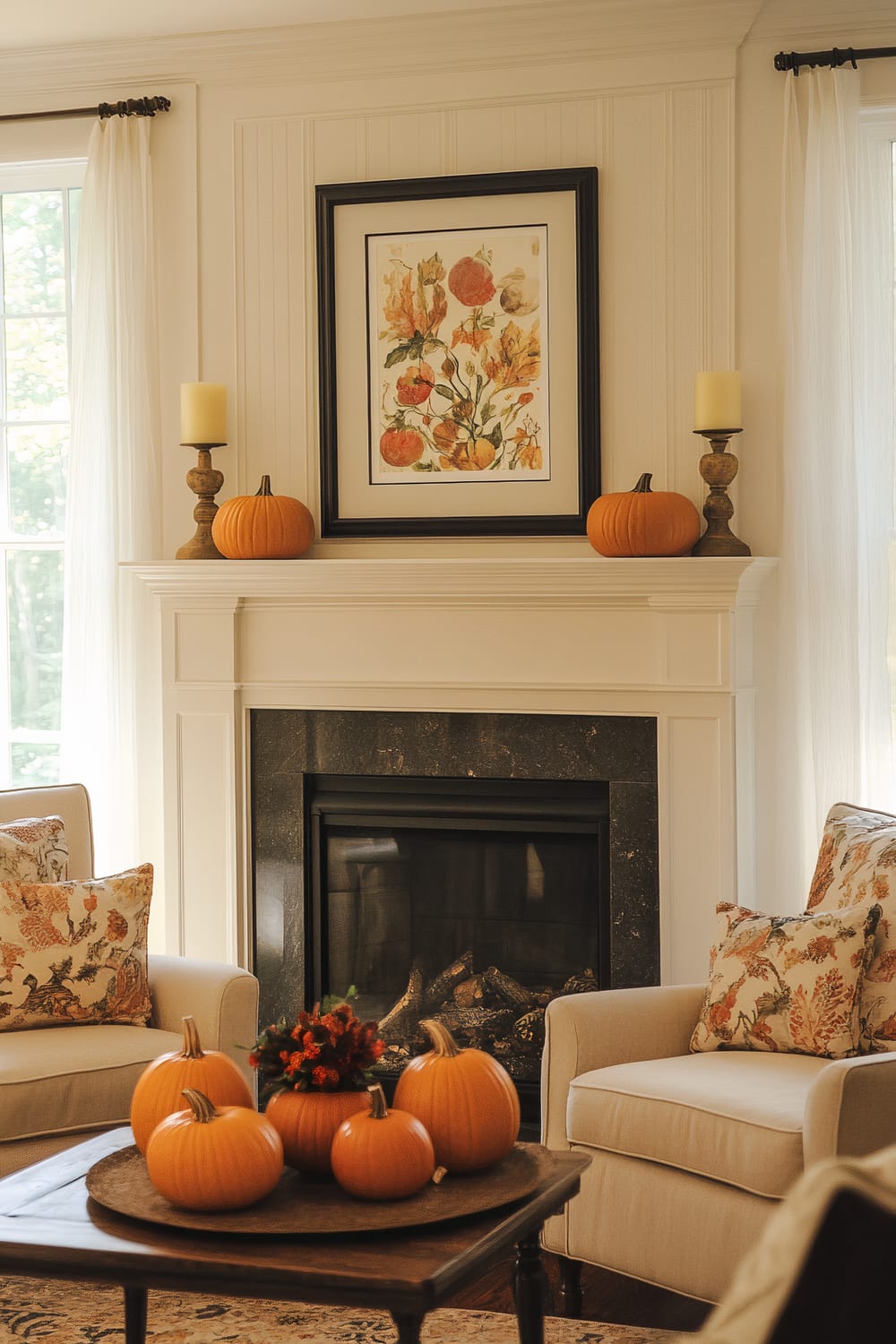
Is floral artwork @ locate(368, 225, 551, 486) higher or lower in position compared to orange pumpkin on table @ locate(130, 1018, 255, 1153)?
higher

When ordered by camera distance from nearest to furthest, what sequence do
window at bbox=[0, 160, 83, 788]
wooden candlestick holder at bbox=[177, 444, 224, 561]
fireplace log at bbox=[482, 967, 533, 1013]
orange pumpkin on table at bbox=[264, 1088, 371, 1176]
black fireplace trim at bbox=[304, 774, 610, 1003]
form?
1. orange pumpkin on table at bbox=[264, 1088, 371, 1176]
2. black fireplace trim at bbox=[304, 774, 610, 1003]
3. fireplace log at bbox=[482, 967, 533, 1013]
4. wooden candlestick holder at bbox=[177, 444, 224, 561]
5. window at bbox=[0, 160, 83, 788]

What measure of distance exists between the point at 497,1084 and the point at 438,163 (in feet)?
8.88

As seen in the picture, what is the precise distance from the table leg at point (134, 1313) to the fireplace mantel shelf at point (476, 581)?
1.97m

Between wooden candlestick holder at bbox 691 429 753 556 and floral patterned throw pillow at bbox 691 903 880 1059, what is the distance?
3.47 ft

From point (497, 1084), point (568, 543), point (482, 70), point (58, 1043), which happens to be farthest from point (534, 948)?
point (482, 70)

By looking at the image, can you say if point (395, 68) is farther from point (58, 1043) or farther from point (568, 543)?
point (58, 1043)

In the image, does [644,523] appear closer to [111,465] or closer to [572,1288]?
[111,465]

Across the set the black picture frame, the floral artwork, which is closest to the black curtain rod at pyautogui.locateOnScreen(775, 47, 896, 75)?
the black picture frame

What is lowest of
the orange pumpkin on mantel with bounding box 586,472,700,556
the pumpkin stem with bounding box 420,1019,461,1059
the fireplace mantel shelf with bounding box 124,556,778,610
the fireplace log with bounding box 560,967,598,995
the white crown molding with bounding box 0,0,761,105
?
the fireplace log with bounding box 560,967,598,995

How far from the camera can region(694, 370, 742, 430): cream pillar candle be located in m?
3.59

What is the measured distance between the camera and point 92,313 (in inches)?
165

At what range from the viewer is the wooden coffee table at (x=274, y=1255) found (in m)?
1.74

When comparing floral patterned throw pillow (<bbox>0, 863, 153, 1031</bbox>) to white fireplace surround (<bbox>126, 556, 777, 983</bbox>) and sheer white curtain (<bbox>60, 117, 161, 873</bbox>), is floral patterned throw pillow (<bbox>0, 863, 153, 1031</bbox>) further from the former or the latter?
sheer white curtain (<bbox>60, 117, 161, 873</bbox>)

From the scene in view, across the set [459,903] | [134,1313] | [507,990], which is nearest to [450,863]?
[459,903]
